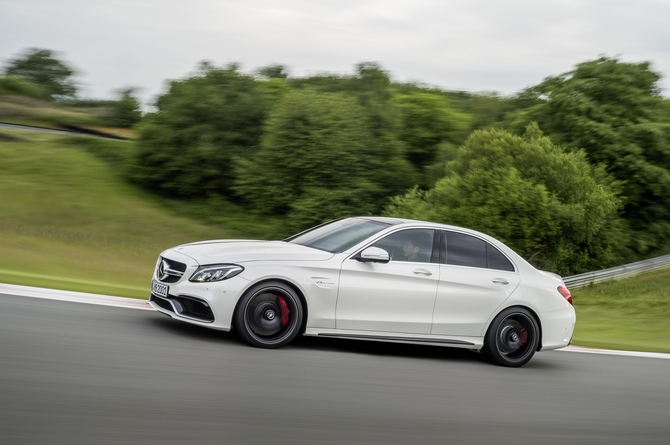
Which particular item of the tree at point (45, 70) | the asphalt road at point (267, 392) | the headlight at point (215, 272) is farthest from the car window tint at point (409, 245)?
the tree at point (45, 70)

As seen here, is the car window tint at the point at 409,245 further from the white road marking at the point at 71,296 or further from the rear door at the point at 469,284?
the white road marking at the point at 71,296

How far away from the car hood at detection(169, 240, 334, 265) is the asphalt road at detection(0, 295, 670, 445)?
0.81 metres

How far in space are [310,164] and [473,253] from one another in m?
47.8

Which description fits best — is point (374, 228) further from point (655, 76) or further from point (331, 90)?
point (331, 90)

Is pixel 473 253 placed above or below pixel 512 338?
above

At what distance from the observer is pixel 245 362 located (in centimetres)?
679

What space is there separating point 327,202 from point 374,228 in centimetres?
4560

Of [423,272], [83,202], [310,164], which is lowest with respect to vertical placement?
[423,272]

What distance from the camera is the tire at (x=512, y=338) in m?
8.62

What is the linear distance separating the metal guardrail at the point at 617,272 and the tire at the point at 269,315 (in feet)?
104

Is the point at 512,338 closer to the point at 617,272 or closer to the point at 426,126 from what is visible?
the point at 617,272

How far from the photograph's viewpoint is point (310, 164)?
5628 cm

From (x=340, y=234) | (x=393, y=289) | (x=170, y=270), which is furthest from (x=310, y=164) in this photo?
(x=170, y=270)

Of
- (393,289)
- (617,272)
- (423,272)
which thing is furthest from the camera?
(617,272)
